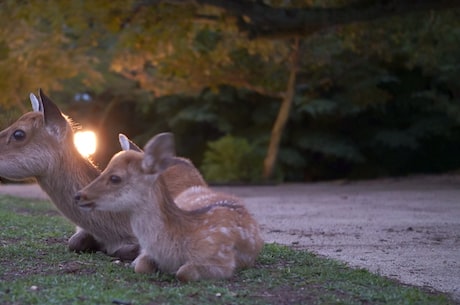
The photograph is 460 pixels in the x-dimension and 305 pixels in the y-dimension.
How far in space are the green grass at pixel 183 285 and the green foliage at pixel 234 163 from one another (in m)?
17.8

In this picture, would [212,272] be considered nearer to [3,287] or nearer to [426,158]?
[3,287]

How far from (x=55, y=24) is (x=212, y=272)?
13355 mm

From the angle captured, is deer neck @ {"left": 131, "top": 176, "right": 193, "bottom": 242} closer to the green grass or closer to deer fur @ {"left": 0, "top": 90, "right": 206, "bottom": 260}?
the green grass

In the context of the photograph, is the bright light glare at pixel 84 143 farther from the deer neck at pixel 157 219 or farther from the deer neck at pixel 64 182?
the deer neck at pixel 157 219

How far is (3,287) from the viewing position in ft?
19.5

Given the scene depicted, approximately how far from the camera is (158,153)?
639 cm

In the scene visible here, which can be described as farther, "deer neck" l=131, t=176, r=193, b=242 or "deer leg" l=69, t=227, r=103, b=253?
"deer leg" l=69, t=227, r=103, b=253

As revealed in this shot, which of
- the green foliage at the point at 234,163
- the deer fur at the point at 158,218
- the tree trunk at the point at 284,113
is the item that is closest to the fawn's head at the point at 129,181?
the deer fur at the point at 158,218

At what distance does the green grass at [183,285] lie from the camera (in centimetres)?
564

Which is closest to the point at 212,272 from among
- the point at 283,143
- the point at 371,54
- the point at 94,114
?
the point at 371,54

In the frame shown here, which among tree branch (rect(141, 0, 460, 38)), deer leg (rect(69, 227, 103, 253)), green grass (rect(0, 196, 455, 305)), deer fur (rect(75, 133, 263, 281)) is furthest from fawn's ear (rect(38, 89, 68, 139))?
tree branch (rect(141, 0, 460, 38))

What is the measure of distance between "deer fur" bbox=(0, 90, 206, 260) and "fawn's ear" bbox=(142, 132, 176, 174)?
3.40 feet

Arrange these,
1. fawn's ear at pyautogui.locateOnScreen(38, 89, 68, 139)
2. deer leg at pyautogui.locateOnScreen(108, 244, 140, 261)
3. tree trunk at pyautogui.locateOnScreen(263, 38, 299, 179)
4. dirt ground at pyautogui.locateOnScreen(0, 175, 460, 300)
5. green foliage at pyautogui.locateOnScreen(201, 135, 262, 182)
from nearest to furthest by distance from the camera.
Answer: deer leg at pyautogui.locateOnScreen(108, 244, 140, 261), fawn's ear at pyautogui.locateOnScreen(38, 89, 68, 139), dirt ground at pyautogui.locateOnScreen(0, 175, 460, 300), tree trunk at pyautogui.locateOnScreen(263, 38, 299, 179), green foliage at pyautogui.locateOnScreen(201, 135, 262, 182)

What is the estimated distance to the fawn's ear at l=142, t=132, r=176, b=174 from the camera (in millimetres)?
6355
